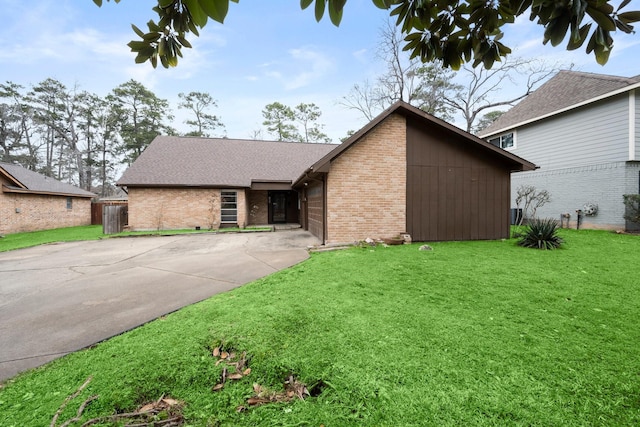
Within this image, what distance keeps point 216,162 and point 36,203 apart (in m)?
10.3

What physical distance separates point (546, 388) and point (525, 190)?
1405 cm

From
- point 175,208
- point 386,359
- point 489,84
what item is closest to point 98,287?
point 386,359

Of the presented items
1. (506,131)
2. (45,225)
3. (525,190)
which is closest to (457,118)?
(506,131)

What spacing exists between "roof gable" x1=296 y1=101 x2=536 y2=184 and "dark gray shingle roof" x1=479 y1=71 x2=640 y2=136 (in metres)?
5.80

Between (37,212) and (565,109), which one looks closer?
(565,109)

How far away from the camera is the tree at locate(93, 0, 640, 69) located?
1.40 m

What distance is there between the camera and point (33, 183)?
48.2 feet

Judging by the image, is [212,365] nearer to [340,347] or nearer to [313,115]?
[340,347]

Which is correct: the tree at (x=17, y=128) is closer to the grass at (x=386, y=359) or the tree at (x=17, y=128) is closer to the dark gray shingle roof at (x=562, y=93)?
the grass at (x=386, y=359)

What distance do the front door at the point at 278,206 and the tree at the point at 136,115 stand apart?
21.6m

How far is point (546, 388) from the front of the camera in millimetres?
1814

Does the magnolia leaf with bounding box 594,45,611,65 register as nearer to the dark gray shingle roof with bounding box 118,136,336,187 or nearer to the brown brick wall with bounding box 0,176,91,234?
the dark gray shingle roof with bounding box 118,136,336,187

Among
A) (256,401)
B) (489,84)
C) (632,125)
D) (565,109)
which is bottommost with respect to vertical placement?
(256,401)

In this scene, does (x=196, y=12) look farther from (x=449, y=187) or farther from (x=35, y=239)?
(x=35, y=239)
